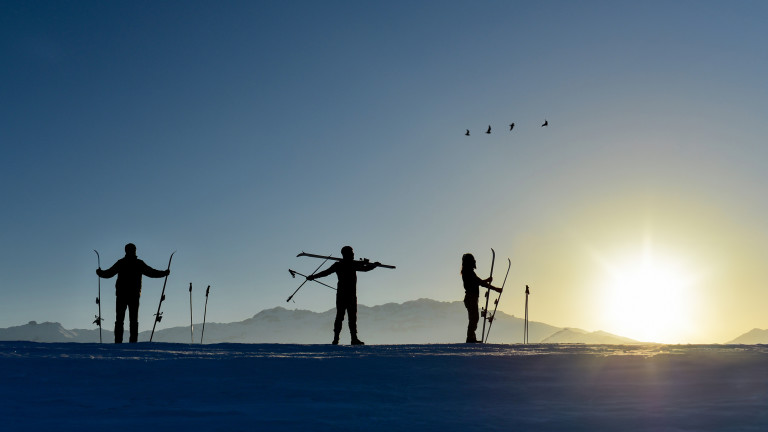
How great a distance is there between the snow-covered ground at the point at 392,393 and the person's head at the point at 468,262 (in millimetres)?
9864

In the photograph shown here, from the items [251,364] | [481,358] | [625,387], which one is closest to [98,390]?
[251,364]

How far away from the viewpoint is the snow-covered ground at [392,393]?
5656 millimetres

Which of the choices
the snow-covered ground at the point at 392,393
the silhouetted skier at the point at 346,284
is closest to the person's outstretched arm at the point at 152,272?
the silhouetted skier at the point at 346,284

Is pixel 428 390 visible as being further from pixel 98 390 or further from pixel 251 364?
pixel 98 390

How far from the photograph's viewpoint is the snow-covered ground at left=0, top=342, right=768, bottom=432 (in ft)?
18.6

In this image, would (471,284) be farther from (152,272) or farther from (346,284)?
(152,272)

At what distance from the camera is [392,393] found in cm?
692

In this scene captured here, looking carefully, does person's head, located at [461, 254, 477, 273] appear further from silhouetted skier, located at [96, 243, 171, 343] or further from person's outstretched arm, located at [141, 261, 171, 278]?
silhouetted skier, located at [96, 243, 171, 343]

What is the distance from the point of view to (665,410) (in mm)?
6023

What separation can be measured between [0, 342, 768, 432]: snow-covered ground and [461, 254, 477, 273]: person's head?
986 centimetres

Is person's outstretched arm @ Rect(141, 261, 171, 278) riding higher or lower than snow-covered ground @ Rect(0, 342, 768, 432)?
higher

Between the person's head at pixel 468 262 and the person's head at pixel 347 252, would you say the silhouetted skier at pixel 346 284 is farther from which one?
the person's head at pixel 468 262

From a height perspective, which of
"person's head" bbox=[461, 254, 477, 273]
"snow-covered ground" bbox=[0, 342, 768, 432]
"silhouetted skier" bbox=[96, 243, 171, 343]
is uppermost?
"person's head" bbox=[461, 254, 477, 273]

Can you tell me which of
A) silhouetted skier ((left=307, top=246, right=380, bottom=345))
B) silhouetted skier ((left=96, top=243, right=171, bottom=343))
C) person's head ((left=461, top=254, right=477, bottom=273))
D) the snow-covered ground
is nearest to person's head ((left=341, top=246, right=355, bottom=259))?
silhouetted skier ((left=307, top=246, right=380, bottom=345))
